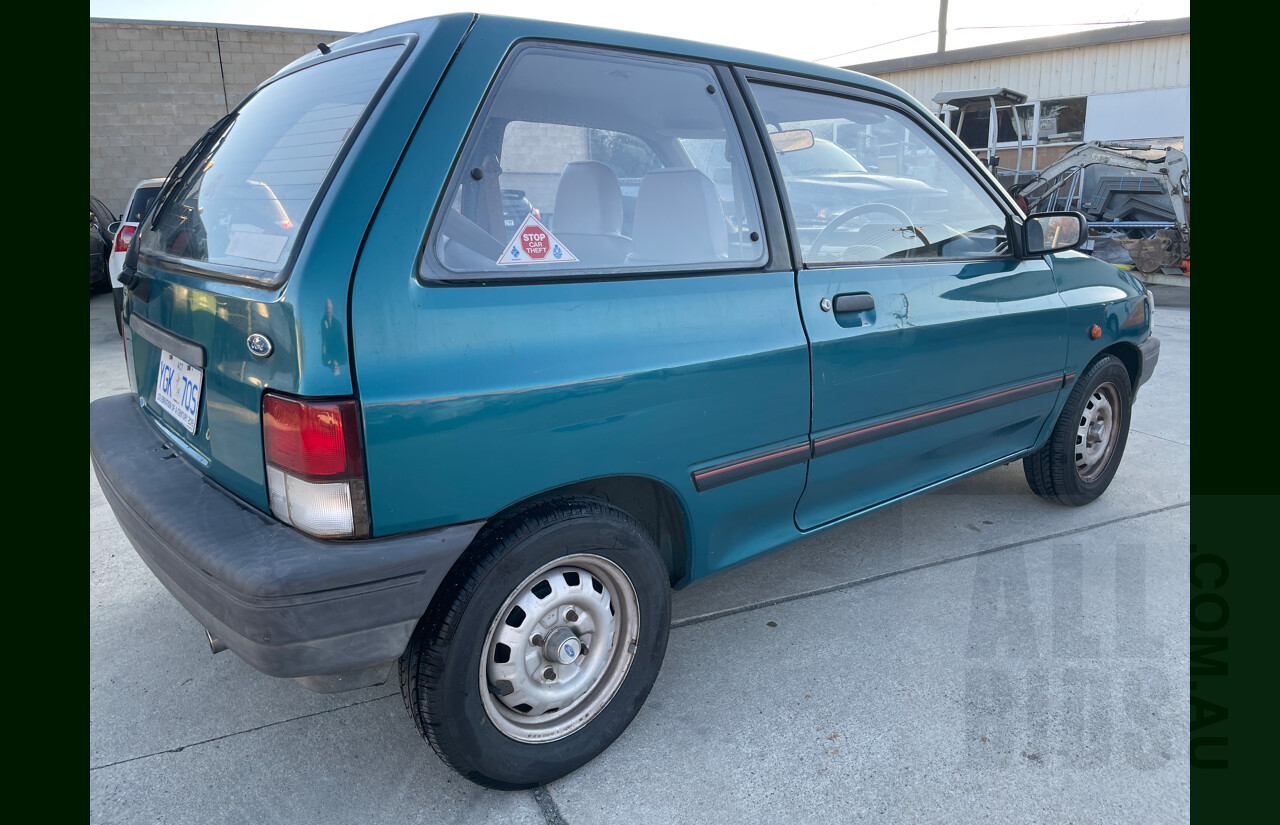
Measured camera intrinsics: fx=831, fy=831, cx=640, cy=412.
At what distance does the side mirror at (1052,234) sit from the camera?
3043 mm

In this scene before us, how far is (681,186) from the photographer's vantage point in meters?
2.27

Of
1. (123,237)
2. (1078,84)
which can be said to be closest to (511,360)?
(123,237)

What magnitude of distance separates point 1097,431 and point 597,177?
2.68 meters

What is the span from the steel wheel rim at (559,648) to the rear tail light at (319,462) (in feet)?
1.41

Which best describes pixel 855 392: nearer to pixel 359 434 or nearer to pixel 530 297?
pixel 530 297

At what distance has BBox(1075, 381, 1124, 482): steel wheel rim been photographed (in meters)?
3.64

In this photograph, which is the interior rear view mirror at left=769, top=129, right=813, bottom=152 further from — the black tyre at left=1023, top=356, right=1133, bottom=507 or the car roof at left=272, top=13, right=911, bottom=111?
the black tyre at left=1023, top=356, right=1133, bottom=507

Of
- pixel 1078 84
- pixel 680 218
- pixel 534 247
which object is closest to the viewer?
pixel 534 247

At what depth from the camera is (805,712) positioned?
2344 millimetres

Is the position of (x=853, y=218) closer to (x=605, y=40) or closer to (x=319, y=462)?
(x=605, y=40)

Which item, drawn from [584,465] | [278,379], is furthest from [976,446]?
[278,379]

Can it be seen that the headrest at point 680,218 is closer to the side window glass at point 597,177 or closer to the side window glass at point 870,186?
the side window glass at point 597,177

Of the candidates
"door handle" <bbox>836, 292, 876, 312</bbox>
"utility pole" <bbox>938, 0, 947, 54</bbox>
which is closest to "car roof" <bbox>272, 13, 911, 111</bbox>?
"door handle" <bbox>836, 292, 876, 312</bbox>

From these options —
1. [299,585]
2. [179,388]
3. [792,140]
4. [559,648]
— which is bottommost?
[559,648]
